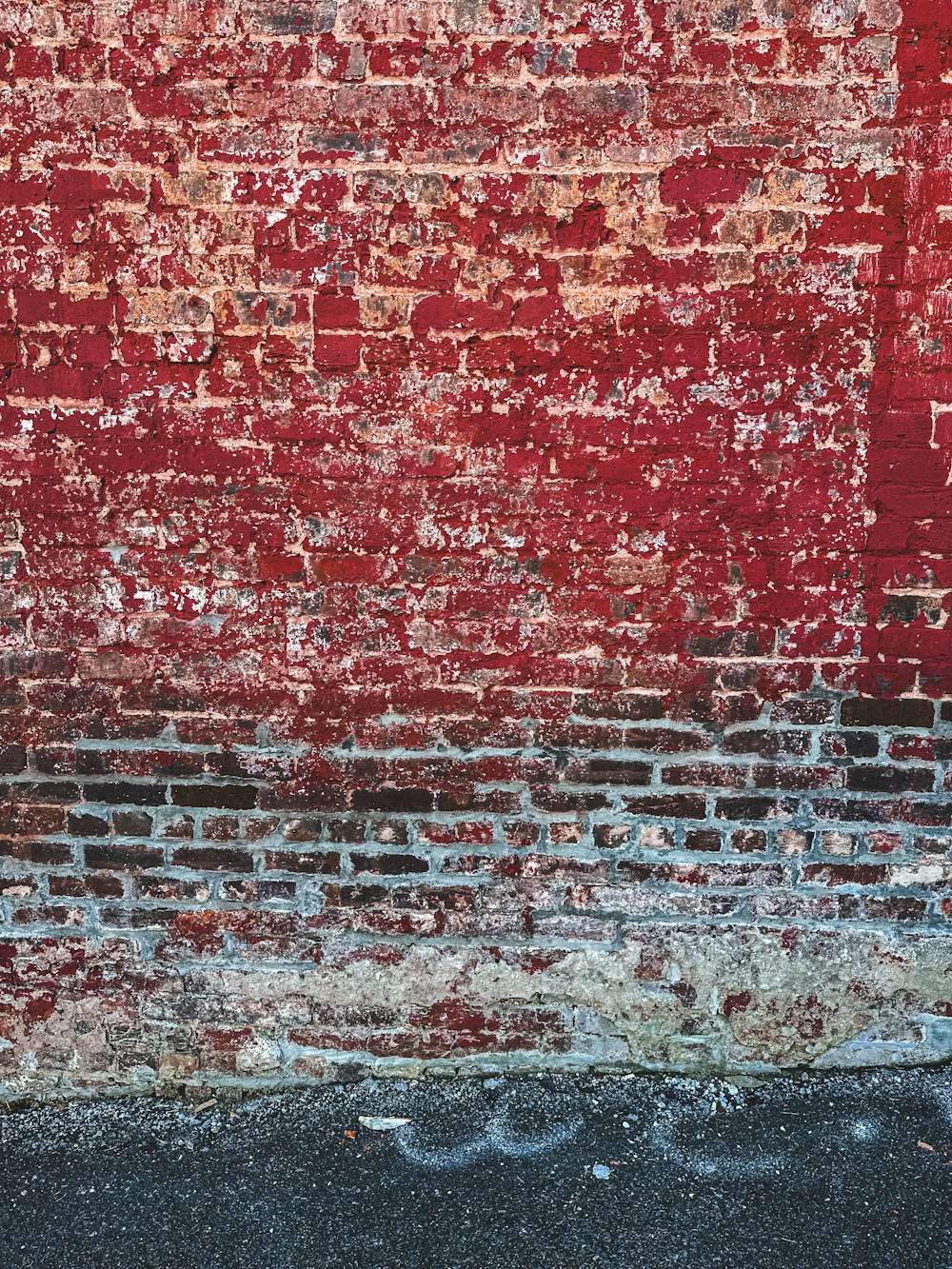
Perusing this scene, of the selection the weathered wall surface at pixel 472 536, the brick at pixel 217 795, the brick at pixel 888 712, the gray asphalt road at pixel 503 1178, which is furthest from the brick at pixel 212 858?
the brick at pixel 888 712

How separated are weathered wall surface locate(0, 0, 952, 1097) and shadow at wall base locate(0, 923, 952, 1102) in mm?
12

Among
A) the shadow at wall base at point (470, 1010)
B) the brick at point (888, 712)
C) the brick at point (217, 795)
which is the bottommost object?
the shadow at wall base at point (470, 1010)

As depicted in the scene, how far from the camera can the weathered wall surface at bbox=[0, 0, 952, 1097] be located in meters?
2.13

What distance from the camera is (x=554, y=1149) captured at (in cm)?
227

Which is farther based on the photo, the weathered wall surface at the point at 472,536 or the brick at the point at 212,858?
the brick at the point at 212,858

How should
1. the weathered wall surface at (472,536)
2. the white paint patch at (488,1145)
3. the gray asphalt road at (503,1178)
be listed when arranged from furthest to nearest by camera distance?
1. the white paint patch at (488,1145)
2. the weathered wall surface at (472,536)
3. the gray asphalt road at (503,1178)

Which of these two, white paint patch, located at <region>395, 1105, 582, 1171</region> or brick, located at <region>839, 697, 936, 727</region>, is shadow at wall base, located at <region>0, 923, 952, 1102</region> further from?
brick, located at <region>839, 697, 936, 727</region>

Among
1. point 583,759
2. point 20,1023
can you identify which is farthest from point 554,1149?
point 20,1023

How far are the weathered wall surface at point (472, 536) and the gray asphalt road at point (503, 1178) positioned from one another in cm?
12

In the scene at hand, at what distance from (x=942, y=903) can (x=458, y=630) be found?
1515mm

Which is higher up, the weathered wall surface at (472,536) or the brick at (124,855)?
the weathered wall surface at (472,536)

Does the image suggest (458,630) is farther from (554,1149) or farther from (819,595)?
(554,1149)

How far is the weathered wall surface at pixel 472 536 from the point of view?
6.98ft

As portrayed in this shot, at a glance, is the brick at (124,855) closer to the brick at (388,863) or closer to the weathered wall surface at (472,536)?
the weathered wall surface at (472,536)
